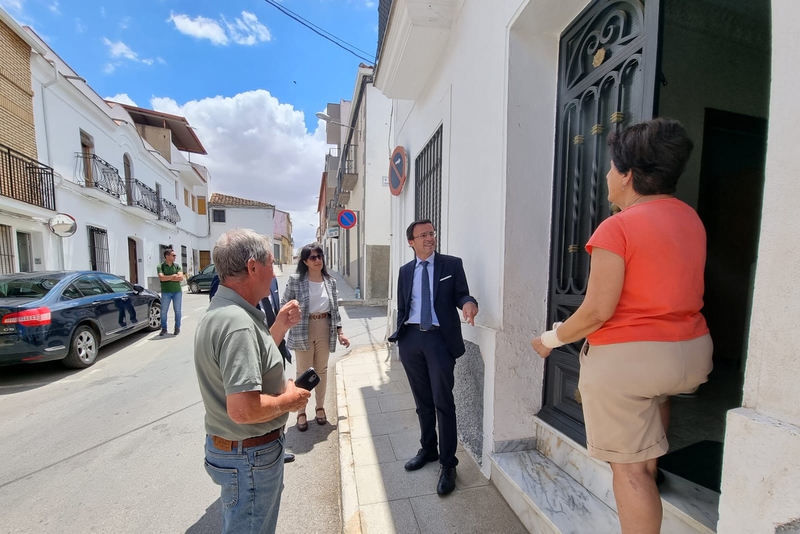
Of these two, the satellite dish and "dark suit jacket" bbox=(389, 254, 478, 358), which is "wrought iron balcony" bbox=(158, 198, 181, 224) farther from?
"dark suit jacket" bbox=(389, 254, 478, 358)

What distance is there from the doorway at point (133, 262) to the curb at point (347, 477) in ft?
55.2

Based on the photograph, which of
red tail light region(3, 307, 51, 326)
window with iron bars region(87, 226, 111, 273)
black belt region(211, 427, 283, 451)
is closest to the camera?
black belt region(211, 427, 283, 451)

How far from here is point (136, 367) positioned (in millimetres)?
5484

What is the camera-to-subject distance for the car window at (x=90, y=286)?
18.7ft

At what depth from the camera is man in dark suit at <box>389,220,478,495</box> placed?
241cm

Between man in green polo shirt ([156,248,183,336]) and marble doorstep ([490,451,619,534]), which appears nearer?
marble doorstep ([490,451,619,534])

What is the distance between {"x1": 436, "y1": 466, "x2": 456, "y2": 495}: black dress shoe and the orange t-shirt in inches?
67.6

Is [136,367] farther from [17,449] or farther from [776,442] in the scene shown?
[776,442]

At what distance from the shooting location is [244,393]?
4.27 ft

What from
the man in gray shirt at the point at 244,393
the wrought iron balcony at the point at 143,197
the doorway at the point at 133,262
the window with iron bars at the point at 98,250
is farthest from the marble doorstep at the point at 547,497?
the doorway at the point at 133,262

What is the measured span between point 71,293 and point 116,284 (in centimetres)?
161

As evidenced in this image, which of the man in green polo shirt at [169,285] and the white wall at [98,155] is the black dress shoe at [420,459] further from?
the white wall at [98,155]


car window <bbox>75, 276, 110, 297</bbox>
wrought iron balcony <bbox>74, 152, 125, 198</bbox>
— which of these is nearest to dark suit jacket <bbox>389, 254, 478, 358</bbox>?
car window <bbox>75, 276, 110, 297</bbox>

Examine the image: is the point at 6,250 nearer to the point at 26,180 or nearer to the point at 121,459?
the point at 26,180
